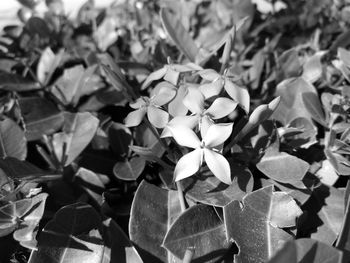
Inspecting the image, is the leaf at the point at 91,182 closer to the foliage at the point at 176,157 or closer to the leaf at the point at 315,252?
the foliage at the point at 176,157

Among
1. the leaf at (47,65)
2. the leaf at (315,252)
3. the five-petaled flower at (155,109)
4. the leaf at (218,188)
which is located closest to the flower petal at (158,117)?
the five-petaled flower at (155,109)

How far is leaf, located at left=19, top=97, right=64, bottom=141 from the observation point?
0.82 metres

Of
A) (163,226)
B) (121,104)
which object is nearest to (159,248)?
(163,226)

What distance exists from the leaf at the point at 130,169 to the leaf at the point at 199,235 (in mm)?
115

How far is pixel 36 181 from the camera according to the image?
678 millimetres

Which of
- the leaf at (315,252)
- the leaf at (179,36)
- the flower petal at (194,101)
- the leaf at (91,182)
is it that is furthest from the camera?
the leaf at (179,36)

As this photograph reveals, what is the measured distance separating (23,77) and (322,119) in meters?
0.59

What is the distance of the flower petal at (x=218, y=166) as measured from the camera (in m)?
→ 0.60

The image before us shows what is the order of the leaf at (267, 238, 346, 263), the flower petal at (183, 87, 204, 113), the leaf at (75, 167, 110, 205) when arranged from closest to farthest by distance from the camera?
1. the leaf at (267, 238, 346, 263)
2. the flower petal at (183, 87, 204, 113)
3. the leaf at (75, 167, 110, 205)

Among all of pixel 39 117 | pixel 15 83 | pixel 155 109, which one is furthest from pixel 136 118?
pixel 15 83

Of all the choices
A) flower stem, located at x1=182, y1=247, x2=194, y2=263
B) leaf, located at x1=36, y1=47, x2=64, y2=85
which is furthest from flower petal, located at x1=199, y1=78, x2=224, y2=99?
leaf, located at x1=36, y1=47, x2=64, y2=85

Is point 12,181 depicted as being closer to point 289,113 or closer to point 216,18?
point 289,113

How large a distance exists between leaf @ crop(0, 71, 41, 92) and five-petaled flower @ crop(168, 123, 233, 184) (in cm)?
44

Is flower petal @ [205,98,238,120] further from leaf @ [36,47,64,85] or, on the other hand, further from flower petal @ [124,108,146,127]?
leaf @ [36,47,64,85]
